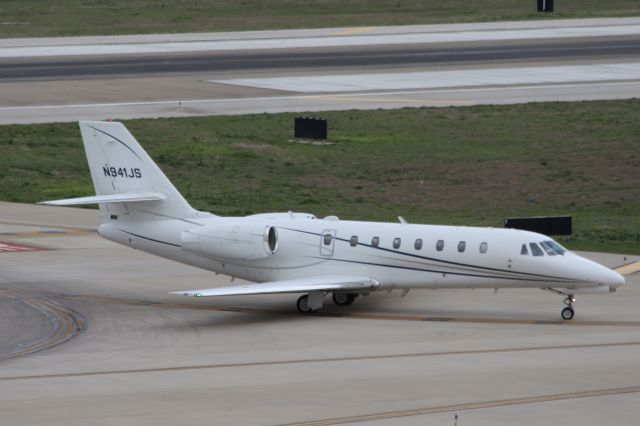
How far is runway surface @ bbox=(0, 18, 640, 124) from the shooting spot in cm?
7788

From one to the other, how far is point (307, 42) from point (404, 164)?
4317 cm

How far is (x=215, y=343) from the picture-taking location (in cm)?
3428

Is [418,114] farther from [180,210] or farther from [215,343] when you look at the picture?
[215,343]

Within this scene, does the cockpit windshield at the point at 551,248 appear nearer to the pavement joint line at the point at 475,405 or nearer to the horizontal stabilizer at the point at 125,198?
the pavement joint line at the point at 475,405

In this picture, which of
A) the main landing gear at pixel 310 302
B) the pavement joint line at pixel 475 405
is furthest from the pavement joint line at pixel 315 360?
the main landing gear at pixel 310 302

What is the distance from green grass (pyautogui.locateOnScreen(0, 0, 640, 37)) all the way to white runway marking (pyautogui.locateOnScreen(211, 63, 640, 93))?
97.9ft

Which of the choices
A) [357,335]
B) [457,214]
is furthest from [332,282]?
[457,214]

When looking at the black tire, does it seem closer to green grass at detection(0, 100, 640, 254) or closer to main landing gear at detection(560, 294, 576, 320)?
main landing gear at detection(560, 294, 576, 320)

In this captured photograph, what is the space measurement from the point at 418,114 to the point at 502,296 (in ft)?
114

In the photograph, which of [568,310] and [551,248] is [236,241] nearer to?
[551,248]

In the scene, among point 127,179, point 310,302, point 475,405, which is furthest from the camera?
point 127,179

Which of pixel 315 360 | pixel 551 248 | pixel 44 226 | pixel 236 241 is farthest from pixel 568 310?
pixel 44 226

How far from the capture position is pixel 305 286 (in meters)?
36.9

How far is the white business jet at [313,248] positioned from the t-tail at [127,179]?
3cm
